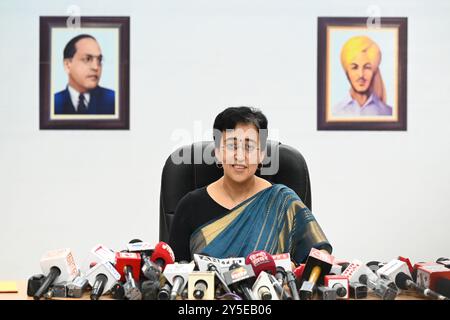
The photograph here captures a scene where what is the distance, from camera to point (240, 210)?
200 centimetres

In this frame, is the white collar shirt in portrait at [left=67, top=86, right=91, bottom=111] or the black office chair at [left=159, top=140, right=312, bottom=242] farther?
the white collar shirt in portrait at [left=67, top=86, right=91, bottom=111]

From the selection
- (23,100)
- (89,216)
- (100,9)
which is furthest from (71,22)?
(89,216)

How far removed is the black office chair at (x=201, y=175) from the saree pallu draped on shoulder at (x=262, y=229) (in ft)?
0.64

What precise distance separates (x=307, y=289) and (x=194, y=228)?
1.00 meters

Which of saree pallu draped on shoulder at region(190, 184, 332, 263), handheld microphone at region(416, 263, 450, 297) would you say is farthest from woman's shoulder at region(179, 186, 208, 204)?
handheld microphone at region(416, 263, 450, 297)

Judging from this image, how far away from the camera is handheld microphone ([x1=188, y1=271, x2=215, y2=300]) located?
3.57 feet

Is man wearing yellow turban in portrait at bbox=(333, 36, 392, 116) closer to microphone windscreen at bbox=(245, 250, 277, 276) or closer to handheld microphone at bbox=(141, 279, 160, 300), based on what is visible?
microphone windscreen at bbox=(245, 250, 277, 276)

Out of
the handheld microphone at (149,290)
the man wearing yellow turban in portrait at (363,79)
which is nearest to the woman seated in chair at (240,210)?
the handheld microphone at (149,290)

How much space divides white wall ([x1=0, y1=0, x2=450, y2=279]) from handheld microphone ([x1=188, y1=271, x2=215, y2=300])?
2179 millimetres

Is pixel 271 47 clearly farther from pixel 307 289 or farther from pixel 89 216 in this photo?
pixel 307 289

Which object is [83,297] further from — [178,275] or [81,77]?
[81,77]

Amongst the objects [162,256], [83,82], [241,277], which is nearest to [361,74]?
[83,82]

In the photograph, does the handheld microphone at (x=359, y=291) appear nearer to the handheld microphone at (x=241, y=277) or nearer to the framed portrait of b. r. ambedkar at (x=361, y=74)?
the handheld microphone at (x=241, y=277)

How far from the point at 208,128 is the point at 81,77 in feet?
2.84
